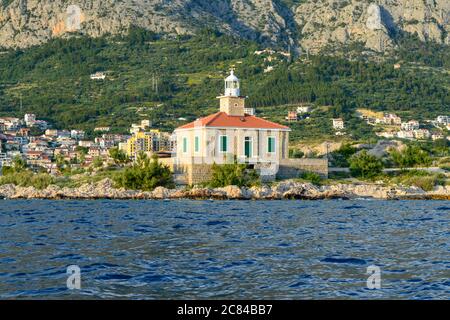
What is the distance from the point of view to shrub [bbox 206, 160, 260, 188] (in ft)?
157

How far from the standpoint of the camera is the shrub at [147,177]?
160ft

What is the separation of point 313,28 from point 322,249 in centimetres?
12528

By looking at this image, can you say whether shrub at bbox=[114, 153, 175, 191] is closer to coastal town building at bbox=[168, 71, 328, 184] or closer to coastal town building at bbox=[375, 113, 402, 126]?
coastal town building at bbox=[168, 71, 328, 184]

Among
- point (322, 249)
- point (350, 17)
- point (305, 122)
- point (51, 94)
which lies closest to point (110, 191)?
point (322, 249)

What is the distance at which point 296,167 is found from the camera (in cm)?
5222

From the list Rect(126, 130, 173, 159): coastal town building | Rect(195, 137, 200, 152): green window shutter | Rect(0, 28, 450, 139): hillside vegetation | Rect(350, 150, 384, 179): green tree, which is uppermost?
Rect(0, 28, 450, 139): hillside vegetation

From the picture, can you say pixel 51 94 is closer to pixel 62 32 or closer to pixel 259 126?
pixel 62 32

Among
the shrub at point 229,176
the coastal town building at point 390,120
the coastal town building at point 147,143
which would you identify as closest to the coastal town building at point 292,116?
the coastal town building at point 390,120

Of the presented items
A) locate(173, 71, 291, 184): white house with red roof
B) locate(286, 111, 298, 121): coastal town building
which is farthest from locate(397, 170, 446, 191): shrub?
locate(286, 111, 298, 121): coastal town building

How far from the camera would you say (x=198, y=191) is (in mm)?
45312

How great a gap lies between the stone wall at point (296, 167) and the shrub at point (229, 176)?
3507mm

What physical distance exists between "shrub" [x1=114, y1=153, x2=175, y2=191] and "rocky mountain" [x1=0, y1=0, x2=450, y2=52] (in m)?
73.0

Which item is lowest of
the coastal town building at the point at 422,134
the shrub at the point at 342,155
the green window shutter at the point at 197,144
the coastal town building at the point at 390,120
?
the shrub at the point at 342,155

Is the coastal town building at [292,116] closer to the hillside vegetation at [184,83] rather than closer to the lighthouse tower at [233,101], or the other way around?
the hillside vegetation at [184,83]
